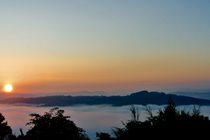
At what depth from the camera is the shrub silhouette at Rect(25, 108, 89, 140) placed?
148 feet

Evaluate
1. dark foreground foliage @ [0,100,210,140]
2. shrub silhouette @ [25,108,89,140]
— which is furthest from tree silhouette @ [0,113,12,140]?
dark foreground foliage @ [0,100,210,140]

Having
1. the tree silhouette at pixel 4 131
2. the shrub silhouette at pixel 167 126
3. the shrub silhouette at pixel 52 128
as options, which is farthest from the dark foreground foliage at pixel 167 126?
the tree silhouette at pixel 4 131

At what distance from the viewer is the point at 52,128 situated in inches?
1816

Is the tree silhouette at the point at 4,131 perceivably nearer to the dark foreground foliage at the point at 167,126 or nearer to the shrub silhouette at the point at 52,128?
the shrub silhouette at the point at 52,128

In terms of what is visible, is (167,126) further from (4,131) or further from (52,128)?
(4,131)

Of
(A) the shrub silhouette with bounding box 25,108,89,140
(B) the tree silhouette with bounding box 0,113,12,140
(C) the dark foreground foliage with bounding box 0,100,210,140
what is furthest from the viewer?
(B) the tree silhouette with bounding box 0,113,12,140

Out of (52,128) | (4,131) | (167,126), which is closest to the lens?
(167,126)

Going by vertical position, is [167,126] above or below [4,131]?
above

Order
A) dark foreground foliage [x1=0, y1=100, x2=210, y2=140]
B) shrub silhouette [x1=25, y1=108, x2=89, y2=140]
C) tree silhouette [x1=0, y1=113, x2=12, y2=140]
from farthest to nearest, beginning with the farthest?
1. tree silhouette [x1=0, y1=113, x2=12, y2=140]
2. shrub silhouette [x1=25, y1=108, x2=89, y2=140]
3. dark foreground foliage [x1=0, y1=100, x2=210, y2=140]

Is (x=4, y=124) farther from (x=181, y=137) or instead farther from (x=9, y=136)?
(x=181, y=137)

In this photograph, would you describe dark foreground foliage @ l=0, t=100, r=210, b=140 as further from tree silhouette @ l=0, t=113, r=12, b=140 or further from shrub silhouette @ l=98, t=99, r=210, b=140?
tree silhouette @ l=0, t=113, r=12, b=140

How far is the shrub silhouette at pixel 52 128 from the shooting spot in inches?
1774

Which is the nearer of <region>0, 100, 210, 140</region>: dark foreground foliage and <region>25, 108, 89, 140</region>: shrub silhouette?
<region>0, 100, 210, 140</region>: dark foreground foliage

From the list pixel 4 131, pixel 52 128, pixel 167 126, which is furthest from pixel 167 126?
pixel 4 131
